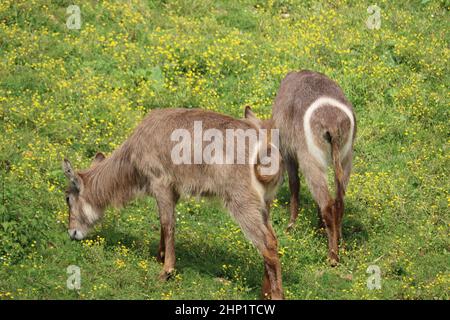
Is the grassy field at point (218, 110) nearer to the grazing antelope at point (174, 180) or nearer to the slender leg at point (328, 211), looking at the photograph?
the slender leg at point (328, 211)

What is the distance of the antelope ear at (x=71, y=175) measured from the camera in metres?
9.41

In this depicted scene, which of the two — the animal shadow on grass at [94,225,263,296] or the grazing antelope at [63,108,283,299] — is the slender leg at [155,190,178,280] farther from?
the animal shadow on grass at [94,225,263,296]

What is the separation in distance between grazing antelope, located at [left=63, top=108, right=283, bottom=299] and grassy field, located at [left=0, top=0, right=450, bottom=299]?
0.29 meters

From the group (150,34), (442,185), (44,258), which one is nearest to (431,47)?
(442,185)

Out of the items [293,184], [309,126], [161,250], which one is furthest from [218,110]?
[161,250]

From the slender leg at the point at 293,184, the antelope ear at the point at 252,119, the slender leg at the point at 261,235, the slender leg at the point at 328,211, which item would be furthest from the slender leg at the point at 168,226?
the slender leg at the point at 293,184

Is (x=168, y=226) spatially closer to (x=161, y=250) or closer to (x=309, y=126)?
(x=161, y=250)

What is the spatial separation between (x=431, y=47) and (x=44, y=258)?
275 inches

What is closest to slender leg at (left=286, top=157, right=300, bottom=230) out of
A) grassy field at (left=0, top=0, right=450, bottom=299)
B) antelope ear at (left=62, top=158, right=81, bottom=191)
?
grassy field at (left=0, top=0, right=450, bottom=299)

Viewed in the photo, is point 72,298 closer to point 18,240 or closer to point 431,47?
point 18,240

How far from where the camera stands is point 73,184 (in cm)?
962

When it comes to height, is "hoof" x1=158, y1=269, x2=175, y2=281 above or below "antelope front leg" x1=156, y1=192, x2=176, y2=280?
below

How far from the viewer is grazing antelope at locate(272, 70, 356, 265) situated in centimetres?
960

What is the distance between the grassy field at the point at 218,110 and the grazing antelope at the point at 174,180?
29 centimetres
